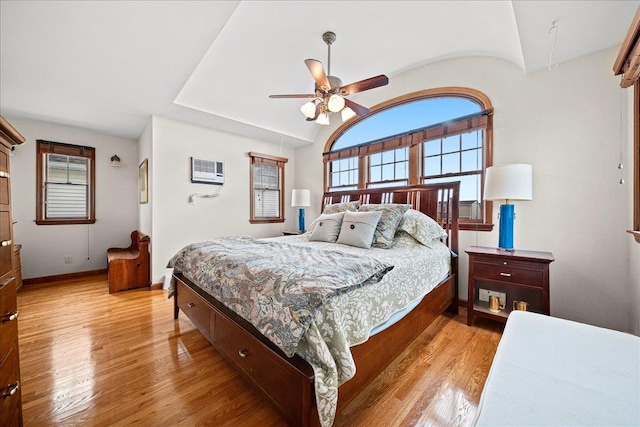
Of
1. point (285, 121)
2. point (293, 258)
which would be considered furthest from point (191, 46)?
point (293, 258)

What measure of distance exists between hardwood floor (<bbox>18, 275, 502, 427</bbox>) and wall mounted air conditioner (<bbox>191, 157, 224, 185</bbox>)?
2114mm

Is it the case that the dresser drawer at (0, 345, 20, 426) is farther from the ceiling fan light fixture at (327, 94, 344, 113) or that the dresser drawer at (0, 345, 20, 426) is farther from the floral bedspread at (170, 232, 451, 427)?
the ceiling fan light fixture at (327, 94, 344, 113)

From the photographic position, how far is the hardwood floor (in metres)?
1.40

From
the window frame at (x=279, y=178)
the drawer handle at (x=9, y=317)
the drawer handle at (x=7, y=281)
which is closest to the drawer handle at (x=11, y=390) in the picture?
the drawer handle at (x=9, y=317)

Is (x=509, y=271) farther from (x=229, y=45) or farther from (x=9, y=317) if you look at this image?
(x=229, y=45)

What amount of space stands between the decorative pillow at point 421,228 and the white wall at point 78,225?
201 inches

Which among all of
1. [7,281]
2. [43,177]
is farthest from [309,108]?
[43,177]

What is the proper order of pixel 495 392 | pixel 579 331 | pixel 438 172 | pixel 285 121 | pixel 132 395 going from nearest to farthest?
1. pixel 495 392
2. pixel 579 331
3. pixel 132 395
4. pixel 438 172
5. pixel 285 121

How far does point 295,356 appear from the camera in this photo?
1219 mm

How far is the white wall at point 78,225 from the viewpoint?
3844 millimetres

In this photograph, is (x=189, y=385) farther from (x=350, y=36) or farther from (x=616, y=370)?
(x=350, y=36)

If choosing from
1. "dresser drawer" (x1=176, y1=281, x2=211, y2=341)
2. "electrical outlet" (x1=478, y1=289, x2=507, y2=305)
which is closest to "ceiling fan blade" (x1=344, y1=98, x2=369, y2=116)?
"dresser drawer" (x1=176, y1=281, x2=211, y2=341)

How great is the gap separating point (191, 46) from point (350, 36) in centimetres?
166

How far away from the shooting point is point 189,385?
1.64m
